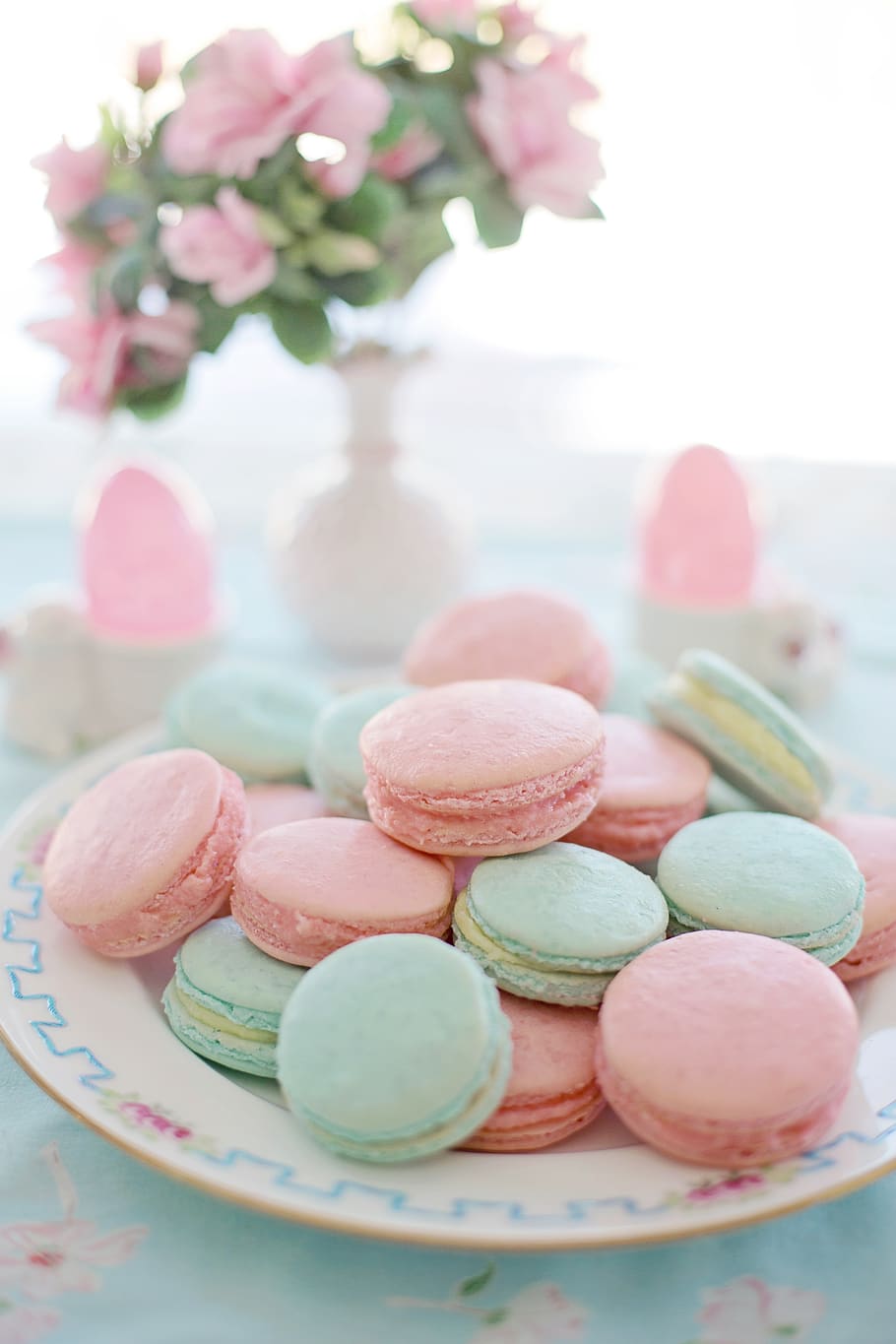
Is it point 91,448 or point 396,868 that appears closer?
point 396,868

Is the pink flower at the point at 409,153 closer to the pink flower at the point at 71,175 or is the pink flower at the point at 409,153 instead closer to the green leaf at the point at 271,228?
the green leaf at the point at 271,228

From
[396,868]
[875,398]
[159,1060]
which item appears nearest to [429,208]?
[396,868]

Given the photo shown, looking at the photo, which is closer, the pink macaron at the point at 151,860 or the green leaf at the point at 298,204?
the pink macaron at the point at 151,860

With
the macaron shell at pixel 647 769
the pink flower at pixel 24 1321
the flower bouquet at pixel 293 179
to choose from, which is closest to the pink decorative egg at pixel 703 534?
the flower bouquet at pixel 293 179

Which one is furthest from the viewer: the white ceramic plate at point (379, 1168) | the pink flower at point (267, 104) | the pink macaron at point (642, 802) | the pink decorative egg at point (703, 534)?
the pink decorative egg at point (703, 534)

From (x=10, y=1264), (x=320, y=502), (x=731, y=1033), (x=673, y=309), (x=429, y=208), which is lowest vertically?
(x=10, y=1264)

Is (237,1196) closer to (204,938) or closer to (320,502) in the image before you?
(204,938)

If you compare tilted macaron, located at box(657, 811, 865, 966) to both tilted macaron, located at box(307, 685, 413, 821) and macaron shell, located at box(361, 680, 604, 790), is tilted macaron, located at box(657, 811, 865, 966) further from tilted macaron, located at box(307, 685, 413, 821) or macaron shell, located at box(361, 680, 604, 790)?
tilted macaron, located at box(307, 685, 413, 821)

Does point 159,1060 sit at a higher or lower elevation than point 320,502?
lower
